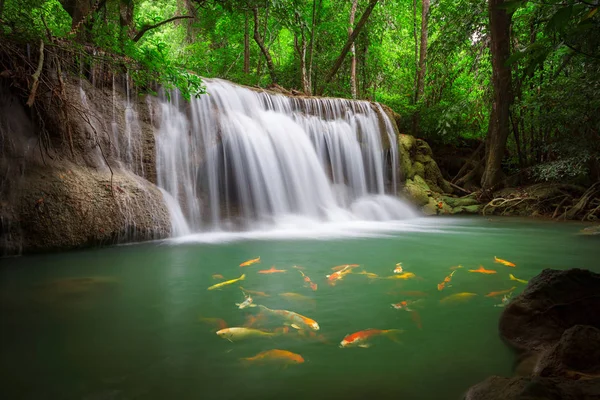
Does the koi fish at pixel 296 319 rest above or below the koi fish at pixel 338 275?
below

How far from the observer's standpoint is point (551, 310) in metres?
2.25

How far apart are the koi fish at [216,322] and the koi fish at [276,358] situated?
0.51 m

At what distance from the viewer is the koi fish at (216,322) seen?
2.48 m

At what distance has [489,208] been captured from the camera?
1077cm

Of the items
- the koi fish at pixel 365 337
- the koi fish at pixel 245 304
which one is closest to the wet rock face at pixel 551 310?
the koi fish at pixel 365 337

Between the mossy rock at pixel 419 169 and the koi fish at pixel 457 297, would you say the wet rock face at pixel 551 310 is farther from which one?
the mossy rock at pixel 419 169

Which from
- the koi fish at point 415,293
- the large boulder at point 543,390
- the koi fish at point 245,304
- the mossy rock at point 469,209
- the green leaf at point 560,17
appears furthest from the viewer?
the mossy rock at point 469,209

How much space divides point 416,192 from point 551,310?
9429 mm

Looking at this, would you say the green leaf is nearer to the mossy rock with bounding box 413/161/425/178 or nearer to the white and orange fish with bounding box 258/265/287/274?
the white and orange fish with bounding box 258/265/287/274

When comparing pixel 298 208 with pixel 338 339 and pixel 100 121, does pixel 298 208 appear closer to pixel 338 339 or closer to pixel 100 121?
pixel 100 121

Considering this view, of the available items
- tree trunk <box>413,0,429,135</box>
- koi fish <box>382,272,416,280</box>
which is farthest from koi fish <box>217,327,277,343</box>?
tree trunk <box>413,0,429,135</box>

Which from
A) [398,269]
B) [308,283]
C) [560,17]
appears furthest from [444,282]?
[560,17]

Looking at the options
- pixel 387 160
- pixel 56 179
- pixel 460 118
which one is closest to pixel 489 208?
pixel 387 160

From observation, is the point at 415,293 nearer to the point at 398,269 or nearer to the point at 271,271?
the point at 398,269
